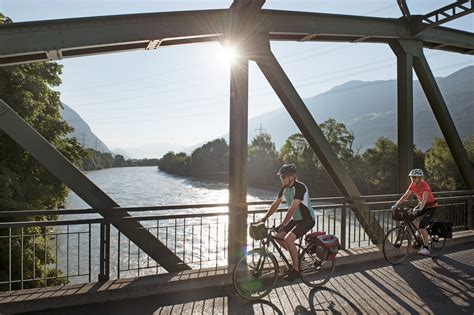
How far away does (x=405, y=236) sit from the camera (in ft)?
21.9

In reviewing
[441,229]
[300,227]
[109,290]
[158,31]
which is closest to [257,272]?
[300,227]

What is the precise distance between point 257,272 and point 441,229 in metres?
4.00

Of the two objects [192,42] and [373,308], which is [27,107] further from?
[373,308]

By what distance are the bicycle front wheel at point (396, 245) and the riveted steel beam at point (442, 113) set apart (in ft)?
11.2

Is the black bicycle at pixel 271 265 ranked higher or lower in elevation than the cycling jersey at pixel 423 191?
lower

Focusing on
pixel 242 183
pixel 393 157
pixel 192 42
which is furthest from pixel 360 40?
pixel 393 157

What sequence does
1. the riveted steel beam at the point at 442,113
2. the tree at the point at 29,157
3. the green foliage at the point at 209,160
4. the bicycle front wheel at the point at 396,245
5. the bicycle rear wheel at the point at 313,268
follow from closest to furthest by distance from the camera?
the bicycle rear wheel at the point at 313,268, the bicycle front wheel at the point at 396,245, the riveted steel beam at the point at 442,113, the tree at the point at 29,157, the green foliage at the point at 209,160

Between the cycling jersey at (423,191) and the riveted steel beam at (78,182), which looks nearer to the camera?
the riveted steel beam at (78,182)

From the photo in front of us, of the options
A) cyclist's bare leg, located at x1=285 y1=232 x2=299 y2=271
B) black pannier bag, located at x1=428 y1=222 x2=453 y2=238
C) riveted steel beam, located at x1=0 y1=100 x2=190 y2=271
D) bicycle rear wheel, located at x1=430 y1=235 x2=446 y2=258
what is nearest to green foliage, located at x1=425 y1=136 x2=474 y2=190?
bicycle rear wheel, located at x1=430 y1=235 x2=446 y2=258

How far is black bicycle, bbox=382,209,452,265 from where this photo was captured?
6.51 metres

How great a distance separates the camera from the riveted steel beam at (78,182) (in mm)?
4680

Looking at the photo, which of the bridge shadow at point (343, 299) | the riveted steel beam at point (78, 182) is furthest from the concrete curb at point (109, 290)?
the riveted steel beam at point (78, 182)

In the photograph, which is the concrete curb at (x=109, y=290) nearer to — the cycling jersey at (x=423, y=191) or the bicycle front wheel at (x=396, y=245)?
the bicycle front wheel at (x=396, y=245)

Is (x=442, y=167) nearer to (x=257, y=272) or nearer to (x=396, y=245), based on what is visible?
(x=396, y=245)
